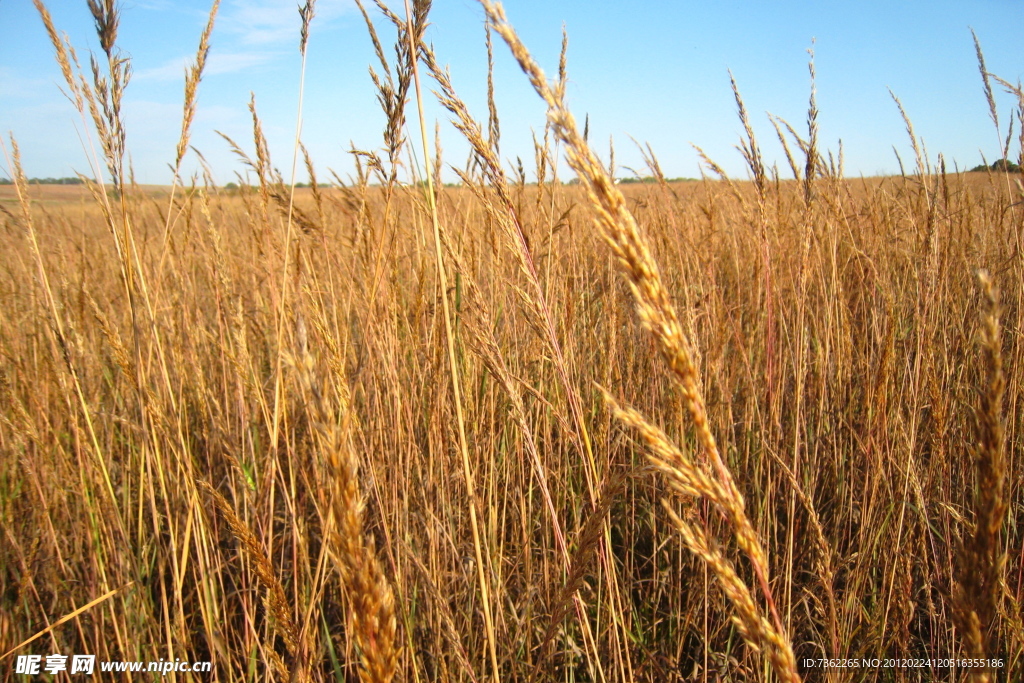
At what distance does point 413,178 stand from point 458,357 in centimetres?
66

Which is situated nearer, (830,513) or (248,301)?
(830,513)

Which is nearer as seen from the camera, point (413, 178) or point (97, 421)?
point (413, 178)

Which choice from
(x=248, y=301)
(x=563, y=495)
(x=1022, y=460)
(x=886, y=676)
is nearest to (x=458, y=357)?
(x=563, y=495)

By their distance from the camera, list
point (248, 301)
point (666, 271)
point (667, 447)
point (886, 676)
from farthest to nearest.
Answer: point (248, 301) → point (666, 271) → point (886, 676) → point (667, 447)

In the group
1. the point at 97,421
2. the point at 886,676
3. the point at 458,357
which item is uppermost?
the point at 458,357

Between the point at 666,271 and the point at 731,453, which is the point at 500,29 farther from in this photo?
the point at 666,271

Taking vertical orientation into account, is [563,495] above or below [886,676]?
above

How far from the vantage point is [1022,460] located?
5.02 ft

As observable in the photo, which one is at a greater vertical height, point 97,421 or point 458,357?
point 458,357

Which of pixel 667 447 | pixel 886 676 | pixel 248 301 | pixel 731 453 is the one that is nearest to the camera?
pixel 667 447

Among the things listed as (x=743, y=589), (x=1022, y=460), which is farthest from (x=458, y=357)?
(x=1022, y=460)

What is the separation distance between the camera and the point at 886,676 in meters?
1.34

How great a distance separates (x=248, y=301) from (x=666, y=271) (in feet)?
Result: 8.83

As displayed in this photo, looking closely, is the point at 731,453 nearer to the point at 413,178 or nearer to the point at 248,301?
the point at 413,178
